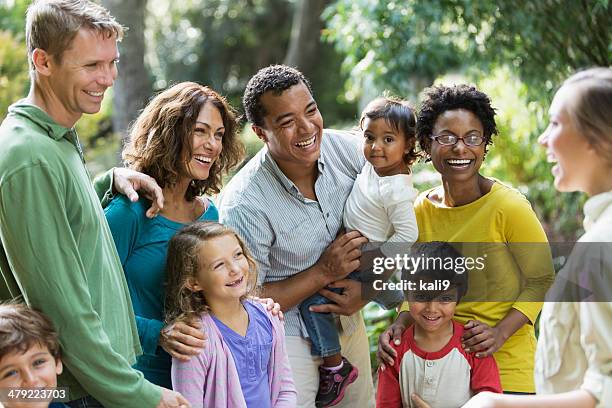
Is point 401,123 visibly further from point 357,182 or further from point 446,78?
point 446,78

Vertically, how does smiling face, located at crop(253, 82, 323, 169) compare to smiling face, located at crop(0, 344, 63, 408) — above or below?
above

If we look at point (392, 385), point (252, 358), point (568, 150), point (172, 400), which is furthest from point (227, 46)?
point (568, 150)

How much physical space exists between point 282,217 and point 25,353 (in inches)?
46.4

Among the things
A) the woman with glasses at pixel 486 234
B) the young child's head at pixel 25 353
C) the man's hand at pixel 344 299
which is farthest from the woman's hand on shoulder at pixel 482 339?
the young child's head at pixel 25 353

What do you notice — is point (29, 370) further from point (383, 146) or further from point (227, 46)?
point (227, 46)

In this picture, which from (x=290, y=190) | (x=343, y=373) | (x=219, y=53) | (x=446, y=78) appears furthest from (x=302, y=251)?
(x=219, y=53)

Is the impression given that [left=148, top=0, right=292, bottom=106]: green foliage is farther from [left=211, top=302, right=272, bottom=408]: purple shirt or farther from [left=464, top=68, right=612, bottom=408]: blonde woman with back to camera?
[left=464, top=68, right=612, bottom=408]: blonde woman with back to camera

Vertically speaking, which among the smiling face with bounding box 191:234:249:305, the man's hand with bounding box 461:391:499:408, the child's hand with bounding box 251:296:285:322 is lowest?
the child's hand with bounding box 251:296:285:322

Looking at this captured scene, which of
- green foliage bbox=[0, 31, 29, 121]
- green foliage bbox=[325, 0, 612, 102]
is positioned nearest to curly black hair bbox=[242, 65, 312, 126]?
green foliage bbox=[325, 0, 612, 102]

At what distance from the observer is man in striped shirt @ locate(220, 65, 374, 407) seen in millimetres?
3277

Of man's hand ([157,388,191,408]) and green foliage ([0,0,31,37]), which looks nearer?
man's hand ([157,388,191,408])

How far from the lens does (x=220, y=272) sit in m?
2.96

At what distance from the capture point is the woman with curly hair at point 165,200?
2885 mm

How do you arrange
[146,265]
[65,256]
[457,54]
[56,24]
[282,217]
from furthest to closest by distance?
1. [457,54]
2. [282,217]
3. [146,265]
4. [56,24]
5. [65,256]
